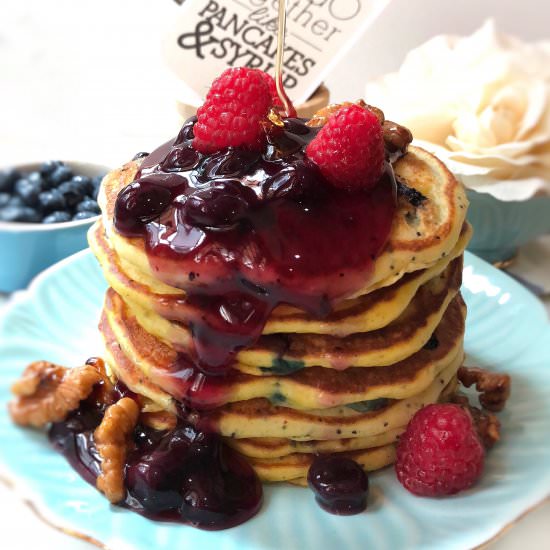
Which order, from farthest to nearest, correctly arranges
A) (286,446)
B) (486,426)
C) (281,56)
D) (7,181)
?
(281,56), (486,426), (286,446), (7,181)

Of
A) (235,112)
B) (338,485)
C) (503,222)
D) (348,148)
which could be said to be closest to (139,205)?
(235,112)

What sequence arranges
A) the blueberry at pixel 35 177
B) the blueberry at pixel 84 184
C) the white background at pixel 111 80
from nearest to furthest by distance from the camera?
the white background at pixel 111 80
the blueberry at pixel 35 177
the blueberry at pixel 84 184

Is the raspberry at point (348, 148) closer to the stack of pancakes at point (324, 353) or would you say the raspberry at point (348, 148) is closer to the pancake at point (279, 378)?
the stack of pancakes at point (324, 353)

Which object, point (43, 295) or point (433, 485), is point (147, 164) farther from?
point (433, 485)

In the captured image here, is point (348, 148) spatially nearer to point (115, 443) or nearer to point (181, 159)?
point (181, 159)

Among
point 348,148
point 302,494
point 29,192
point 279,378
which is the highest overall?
point 348,148

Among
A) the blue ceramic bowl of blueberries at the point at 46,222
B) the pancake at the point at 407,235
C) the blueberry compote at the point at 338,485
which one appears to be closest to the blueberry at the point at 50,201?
the blue ceramic bowl of blueberries at the point at 46,222

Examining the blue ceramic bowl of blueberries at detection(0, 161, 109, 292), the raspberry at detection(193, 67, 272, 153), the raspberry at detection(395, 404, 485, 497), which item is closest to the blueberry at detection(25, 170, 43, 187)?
the blue ceramic bowl of blueberries at detection(0, 161, 109, 292)
